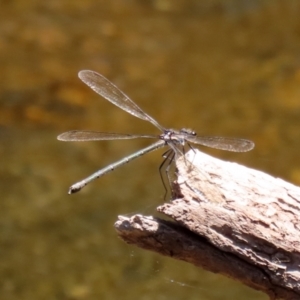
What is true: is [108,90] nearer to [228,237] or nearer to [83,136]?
[83,136]

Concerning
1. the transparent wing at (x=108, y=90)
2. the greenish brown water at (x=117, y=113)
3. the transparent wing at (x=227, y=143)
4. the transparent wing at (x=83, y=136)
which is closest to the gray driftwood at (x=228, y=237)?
the transparent wing at (x=227, y=143)

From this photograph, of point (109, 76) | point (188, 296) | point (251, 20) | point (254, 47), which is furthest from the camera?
point (251, 20)

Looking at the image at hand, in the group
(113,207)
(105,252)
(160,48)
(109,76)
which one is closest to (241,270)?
(105,252)

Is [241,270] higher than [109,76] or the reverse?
the reverse

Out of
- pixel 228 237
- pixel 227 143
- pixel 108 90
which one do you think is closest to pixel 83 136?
pixel 108 90

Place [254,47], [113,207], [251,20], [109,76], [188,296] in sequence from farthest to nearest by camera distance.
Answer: [251,20] → [254,47] → [109,76] → [113,207] → [188,296]

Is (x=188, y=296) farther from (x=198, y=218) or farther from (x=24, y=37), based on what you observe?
(x=24, y=37)

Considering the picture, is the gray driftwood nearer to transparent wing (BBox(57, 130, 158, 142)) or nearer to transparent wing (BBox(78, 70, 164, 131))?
transparent wing (BBox(57, 130, 158, 142))
